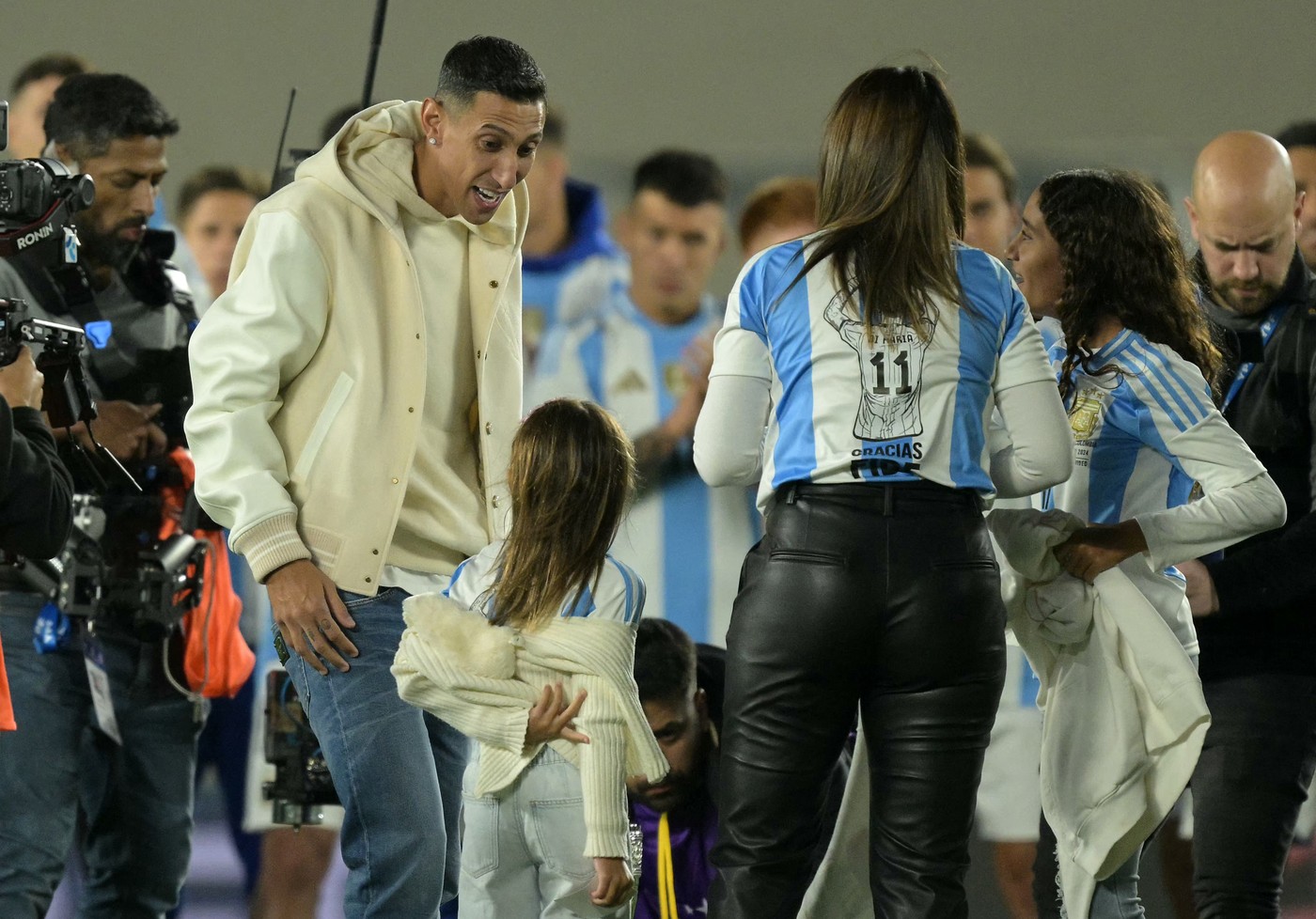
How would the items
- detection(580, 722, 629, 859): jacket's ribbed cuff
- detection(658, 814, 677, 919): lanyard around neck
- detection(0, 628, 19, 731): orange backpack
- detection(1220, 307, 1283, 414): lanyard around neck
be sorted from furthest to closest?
1. detection(658, 814, 677, 919): lanyard around neck
2. detection(1220, 307, 1283, 414): lanyard around neck
3. detection(0, 628, 19, 731): orange backpack
4. detection(580, 722, 629, 859): jacket's ribbed cuff

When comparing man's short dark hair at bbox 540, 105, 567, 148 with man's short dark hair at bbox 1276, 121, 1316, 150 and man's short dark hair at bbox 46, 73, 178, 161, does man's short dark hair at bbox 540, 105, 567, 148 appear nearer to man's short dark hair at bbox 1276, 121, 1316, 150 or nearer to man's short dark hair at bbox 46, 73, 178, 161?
man's short dark hair at bbox 46, 73, 178, 161

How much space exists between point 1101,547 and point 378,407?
1072mm

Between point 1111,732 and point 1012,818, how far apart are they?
5.72ft

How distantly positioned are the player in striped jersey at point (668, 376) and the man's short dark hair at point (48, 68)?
4.52 ft

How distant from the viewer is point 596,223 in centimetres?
408

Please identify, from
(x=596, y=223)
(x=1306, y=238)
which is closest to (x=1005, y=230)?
(x=1306, y=238)

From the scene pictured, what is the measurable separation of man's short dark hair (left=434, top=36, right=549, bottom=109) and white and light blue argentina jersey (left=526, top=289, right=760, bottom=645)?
5.29ft

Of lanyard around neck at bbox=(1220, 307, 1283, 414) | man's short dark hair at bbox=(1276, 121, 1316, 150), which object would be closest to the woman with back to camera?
lanyard around neck at bbox=(1220, 307, 1283, 414)

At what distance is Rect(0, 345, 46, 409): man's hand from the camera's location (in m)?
2.28

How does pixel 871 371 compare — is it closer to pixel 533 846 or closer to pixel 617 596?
pixel 617 596

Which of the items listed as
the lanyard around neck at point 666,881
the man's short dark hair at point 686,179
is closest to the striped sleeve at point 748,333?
the lanyard around neck at point 666,881

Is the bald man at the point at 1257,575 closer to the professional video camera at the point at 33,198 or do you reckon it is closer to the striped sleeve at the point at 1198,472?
the striped sleeve at the point at 1198,472

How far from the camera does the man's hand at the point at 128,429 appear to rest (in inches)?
119

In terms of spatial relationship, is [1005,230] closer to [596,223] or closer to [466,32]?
[596,223]
